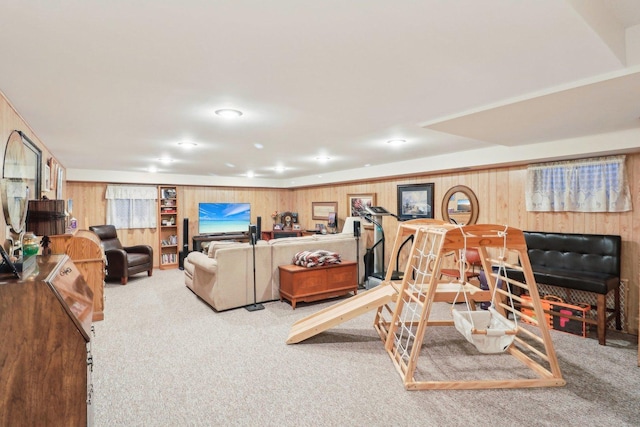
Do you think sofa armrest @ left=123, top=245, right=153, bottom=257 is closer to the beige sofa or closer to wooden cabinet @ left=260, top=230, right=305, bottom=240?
the beige sofa

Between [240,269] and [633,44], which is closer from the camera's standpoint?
[633,44]

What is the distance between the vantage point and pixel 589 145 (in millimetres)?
3559

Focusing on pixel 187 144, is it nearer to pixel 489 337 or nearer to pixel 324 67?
pixel 324 67

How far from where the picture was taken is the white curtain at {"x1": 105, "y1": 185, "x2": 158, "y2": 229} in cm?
720

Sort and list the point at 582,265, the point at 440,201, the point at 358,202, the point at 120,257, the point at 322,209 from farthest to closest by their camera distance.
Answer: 1. the point at 322,209
2. the point at 358,202
3. the point at 120,257
4. the point at 440,201
5. the point at 582,265

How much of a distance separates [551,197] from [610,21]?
312 centimetres

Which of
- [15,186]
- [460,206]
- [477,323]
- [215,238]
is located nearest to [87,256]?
[15,186]

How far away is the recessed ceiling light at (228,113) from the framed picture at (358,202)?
171 inches

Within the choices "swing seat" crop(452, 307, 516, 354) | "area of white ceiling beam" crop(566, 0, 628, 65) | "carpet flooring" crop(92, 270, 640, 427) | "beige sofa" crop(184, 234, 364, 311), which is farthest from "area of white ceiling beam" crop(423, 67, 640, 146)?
"beige sofa" crop(184, 234, 364, 311)

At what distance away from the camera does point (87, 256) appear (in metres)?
4.12

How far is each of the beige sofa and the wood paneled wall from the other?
2103 mm

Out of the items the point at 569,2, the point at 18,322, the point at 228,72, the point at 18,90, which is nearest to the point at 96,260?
the point at 18,90

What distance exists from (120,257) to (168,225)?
2009 millimetres

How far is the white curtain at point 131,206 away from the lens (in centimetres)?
720
